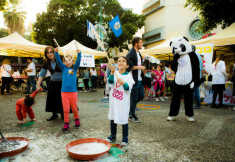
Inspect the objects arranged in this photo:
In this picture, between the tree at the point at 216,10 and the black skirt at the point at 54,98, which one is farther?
the tree at the point at 216,10

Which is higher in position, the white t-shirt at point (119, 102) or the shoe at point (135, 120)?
the white t-shirt at point (119, 102)

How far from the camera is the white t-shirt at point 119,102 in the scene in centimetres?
275

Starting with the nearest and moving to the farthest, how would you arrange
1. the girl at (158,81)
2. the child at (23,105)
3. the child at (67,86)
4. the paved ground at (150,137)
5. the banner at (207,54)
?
1. the paved ground at (150,137)
2. the child at (67,86)
3. the child at (23,105)
4. the banner at (207,54)
5. the girl at (158,81)

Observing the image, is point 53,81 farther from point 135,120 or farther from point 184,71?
point 184,71

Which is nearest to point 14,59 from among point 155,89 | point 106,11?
point 106,11

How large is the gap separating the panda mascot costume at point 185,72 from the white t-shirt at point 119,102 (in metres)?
2.09

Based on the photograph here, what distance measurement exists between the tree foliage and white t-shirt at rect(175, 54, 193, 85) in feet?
63.6

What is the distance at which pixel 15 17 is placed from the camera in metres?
36.5

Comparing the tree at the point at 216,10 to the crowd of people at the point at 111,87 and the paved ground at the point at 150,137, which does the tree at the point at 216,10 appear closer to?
the crowd of people at the point at 111,87

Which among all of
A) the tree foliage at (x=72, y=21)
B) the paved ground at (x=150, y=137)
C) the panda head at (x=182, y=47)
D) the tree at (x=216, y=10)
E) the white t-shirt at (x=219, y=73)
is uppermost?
the tree foliage at (x=72, y=21)

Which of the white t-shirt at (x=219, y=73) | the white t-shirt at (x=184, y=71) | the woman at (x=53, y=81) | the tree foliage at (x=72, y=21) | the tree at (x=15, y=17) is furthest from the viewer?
the tree at (x=15, y=17)

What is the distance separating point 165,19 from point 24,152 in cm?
2377

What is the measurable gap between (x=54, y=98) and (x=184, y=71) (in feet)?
10.4

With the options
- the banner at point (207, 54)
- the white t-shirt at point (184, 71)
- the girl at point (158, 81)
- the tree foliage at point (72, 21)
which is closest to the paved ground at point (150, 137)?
the white t-shirt at point (184, 71)
